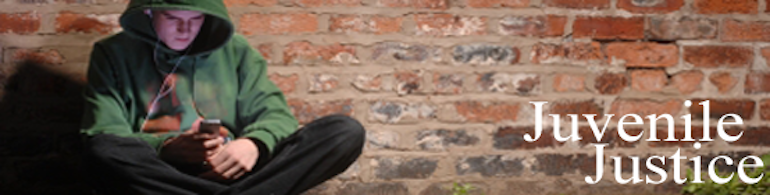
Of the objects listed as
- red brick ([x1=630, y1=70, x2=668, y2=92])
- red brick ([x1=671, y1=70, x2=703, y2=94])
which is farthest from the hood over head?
red brick ([x1=671, y1=70, x2=703, y2=94])

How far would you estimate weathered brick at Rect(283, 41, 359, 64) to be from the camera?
185 centimetres

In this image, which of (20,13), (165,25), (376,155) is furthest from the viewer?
(376,155)

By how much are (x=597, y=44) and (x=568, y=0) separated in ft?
0.55

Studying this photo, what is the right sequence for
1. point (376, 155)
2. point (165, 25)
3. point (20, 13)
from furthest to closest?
1. point (376, 155)
2. point (20, 13)
3. point (165, 25)

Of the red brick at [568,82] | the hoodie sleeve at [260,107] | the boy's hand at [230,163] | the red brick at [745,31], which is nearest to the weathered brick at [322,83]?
the hoodie sleeve at [260,107]

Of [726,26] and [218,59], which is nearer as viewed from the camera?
[218,59]

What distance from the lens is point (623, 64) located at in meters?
2.00

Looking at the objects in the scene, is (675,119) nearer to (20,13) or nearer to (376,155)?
(376,155)

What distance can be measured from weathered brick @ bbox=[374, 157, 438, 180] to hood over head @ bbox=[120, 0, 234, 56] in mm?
608

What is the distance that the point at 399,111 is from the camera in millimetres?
1922

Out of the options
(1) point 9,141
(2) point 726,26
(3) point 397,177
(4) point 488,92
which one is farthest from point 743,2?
(1) point 9,141

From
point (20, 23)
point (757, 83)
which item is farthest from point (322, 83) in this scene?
point (757, 83)

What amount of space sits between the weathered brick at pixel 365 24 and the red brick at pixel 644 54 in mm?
684

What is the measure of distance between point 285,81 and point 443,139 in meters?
0.52
